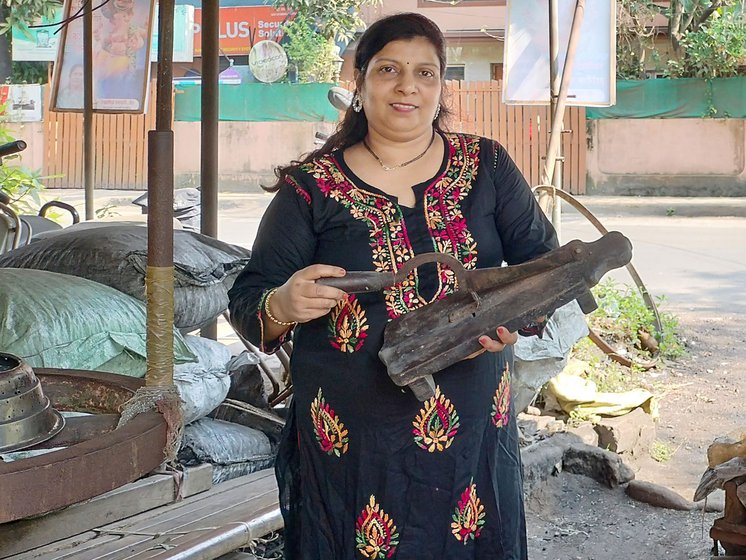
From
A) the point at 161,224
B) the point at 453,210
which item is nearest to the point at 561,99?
the point at 453,210

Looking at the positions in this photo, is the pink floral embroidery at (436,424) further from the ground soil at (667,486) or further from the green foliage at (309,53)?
the green foliage at (309,53)

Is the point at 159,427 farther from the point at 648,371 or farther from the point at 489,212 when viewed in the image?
the point at 648,371

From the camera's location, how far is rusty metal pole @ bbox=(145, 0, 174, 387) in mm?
1414

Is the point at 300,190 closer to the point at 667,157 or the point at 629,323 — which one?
the point at 629,323

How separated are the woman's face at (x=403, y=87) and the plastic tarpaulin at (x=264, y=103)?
43.6ft

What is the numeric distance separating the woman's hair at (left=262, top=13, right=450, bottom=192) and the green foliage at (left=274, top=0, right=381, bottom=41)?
1437 cm

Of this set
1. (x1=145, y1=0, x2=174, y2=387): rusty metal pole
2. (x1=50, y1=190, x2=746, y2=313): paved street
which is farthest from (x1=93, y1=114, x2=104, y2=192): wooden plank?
(x1=145, y1=0, x2=174, y2=387): rusty metal pole

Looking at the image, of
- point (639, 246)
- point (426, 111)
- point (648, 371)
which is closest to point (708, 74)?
point (639, 246)

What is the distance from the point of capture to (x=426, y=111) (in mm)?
1967

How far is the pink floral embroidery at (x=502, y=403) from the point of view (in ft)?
6.31

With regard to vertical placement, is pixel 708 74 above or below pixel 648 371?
above

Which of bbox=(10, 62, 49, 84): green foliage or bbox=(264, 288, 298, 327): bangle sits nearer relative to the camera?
bbox=(264, 288, 298, 327): bangle

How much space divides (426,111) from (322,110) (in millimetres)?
13532

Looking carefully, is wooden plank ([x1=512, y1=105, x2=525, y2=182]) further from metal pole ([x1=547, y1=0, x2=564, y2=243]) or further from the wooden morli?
the wooden morli
